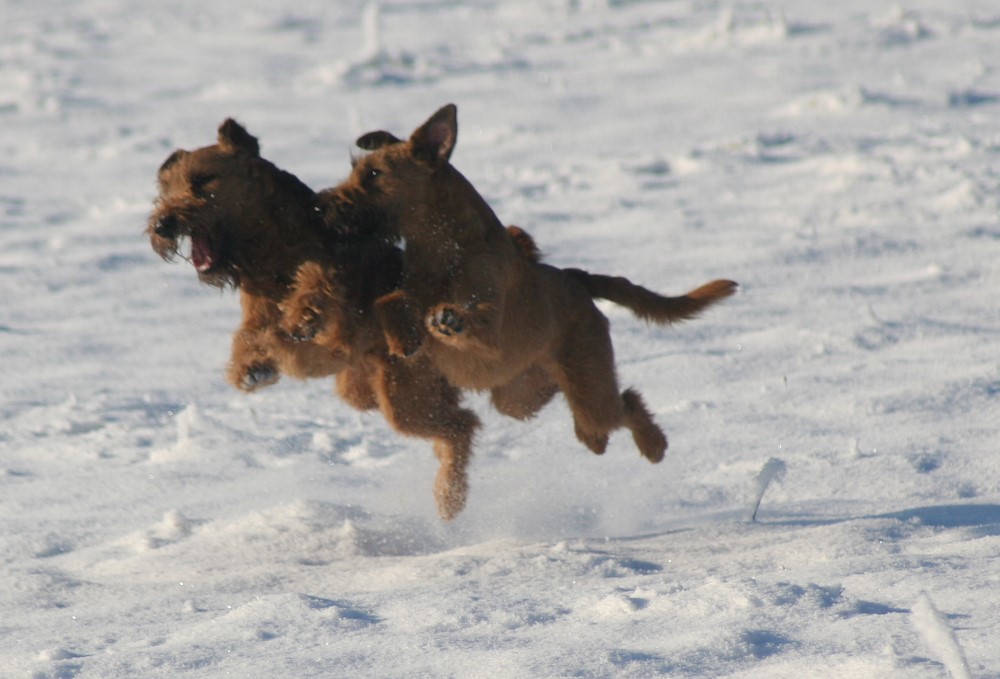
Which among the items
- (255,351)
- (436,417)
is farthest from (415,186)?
(436,417)

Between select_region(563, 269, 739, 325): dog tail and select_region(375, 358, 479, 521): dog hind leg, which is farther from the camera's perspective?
select_region(563, 269, 739, 325): dog tail

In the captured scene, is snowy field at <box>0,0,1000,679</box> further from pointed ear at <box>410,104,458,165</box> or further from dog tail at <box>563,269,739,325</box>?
pointed ear at <box>410,104,458,165</box>

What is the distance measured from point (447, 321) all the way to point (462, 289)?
190 millimetres

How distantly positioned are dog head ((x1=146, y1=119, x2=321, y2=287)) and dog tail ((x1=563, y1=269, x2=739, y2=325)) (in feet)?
4.37

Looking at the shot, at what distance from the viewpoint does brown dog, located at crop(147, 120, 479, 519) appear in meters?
3.47

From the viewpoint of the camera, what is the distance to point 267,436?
16.8 ft

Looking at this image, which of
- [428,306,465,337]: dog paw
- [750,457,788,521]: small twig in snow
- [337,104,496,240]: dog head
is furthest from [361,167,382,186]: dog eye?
[750,457,788,521]: small twig in snow

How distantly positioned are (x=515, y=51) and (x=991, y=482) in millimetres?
9819

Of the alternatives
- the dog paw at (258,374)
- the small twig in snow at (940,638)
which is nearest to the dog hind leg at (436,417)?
the dog paw at (258,374)

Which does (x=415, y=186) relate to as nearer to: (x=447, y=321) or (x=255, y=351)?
(x=447, y=321)

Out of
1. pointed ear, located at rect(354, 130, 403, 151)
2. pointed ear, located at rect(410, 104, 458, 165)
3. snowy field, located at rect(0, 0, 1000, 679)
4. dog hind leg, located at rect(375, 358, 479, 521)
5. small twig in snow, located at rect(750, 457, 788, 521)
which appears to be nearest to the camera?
snowy field, located at rect(0, 0, 1000, 679)

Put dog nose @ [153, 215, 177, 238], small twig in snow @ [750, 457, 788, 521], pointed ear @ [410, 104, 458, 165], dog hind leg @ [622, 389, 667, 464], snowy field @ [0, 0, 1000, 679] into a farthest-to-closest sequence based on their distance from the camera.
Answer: dog hind leg @ [622, 389, 667, 464], small twig in snow @ [750, 457, 788, 521], pointed ear @ [410, 104, 458, 165], dog nose @ [153, 215, 177, 238], snowy field @ [0, 0, 1000, 679]

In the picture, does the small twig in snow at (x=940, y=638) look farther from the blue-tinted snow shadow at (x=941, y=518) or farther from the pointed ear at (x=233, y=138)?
the pointed ear at (x=233, y=138)

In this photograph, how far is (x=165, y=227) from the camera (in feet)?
11.1
